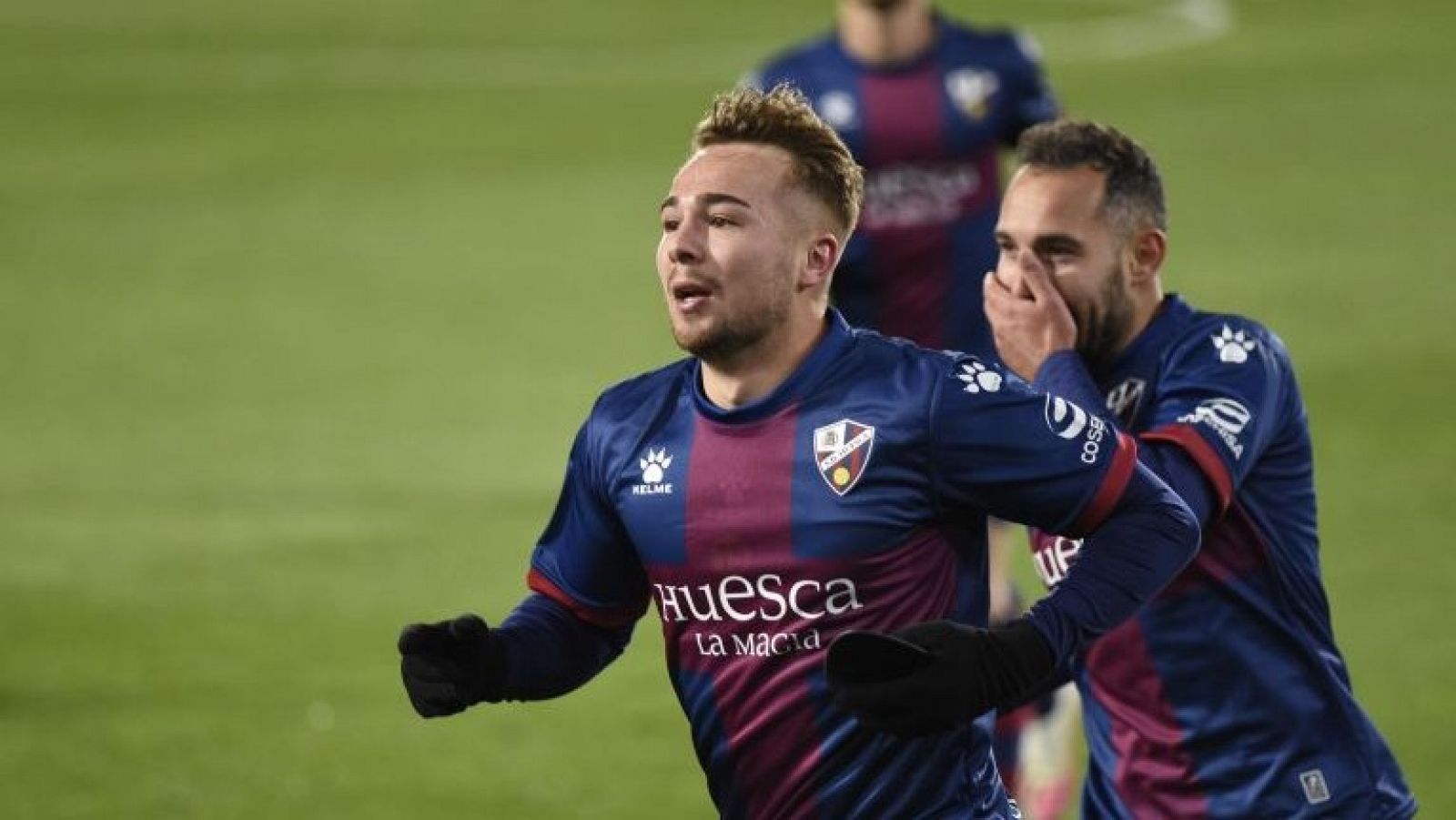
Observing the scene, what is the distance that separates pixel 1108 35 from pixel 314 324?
13315 mm

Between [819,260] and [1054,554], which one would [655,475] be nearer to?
[819,260]

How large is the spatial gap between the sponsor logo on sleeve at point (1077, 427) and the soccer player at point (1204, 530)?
561 millimetres

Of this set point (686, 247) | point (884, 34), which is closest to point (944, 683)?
point (686, 247)

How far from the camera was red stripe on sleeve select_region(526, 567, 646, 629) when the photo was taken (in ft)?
16.5

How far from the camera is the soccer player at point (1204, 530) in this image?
17.7ft

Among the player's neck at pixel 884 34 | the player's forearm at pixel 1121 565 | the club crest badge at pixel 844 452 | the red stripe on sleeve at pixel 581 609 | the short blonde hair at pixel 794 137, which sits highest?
the player's neck at pixel 884 34

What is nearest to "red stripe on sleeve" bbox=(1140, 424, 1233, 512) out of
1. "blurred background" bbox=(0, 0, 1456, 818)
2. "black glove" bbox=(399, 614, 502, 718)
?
"black glove" bbox=(399, 614, 502, 718)

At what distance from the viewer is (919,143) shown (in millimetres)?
9453

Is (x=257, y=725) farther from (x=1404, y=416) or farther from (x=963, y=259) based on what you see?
(x=1404, y=416)

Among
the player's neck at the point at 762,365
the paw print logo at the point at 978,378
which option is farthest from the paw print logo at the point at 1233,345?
the player's neck at the point at 762,365

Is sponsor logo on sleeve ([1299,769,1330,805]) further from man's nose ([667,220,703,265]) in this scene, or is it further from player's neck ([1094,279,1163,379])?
man's nose ([667,220,703,265])

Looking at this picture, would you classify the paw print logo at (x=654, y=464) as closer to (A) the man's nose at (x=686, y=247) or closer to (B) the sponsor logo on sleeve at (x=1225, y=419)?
(A) the man's nose at (x=686, y=247)

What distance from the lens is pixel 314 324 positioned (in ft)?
51.3

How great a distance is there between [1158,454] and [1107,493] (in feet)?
2.10
